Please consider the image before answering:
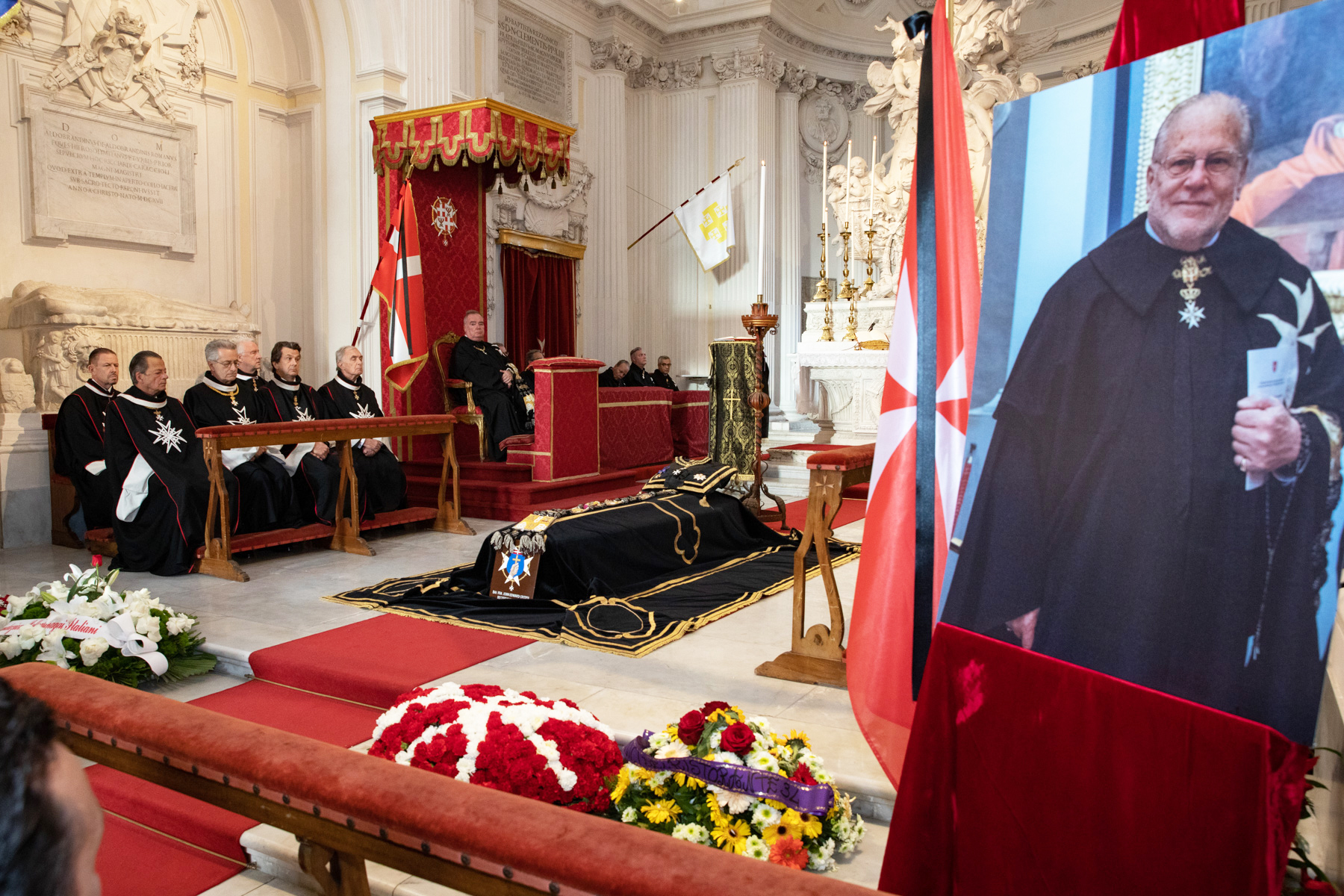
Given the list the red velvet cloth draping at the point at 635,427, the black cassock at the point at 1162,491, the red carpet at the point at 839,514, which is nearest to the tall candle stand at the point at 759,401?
the red carpet at the point at 839,514

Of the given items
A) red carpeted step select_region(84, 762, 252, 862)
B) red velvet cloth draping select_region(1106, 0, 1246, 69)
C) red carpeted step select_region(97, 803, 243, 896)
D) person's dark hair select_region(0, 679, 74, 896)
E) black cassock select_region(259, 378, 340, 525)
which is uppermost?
red velvet cloth draping select_region(1106, 0, 1246, 69)

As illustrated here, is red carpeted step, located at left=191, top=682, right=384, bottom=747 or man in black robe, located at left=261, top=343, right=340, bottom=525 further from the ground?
man in black robe, located at left=261, top=343, right=340, bottom=525

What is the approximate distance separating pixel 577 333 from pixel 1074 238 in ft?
36.5

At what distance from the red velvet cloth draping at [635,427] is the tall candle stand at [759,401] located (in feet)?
8.18

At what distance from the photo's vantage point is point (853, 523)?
708 cm

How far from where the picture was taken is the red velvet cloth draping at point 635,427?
9312 mm

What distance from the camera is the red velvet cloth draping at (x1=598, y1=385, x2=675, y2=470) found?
931 centimetres

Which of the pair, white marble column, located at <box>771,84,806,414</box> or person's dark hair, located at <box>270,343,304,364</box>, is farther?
white marble column, located at <box>771,84,806,414</box>

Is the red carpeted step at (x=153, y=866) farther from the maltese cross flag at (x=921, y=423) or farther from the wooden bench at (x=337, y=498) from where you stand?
the wooden bench at (x=337, y=498)

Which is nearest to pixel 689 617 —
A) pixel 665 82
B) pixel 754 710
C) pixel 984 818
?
pixel 754 710

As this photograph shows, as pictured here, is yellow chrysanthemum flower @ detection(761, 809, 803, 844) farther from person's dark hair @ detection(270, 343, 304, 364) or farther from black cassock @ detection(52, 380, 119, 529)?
person's dark hair @ detection(270, 343, 304, 364)

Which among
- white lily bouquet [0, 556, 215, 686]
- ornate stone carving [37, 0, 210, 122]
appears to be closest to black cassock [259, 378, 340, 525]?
white lily bouquet [0, 556, 215, 686]

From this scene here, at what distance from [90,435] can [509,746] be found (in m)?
4.74

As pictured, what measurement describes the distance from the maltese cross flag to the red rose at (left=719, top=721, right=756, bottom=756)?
33 centimetres
